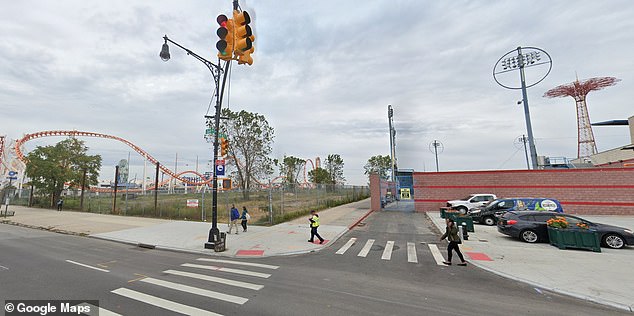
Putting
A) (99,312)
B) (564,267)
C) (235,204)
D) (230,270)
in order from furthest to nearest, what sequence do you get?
(235,204), (564,267), (230,270), (99,312)

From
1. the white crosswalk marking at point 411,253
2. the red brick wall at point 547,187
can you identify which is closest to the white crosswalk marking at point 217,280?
the white crosswalk marking at point 411,253

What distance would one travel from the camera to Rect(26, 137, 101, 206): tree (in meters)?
31.1

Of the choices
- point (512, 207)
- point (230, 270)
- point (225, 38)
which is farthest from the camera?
point (512, 207)

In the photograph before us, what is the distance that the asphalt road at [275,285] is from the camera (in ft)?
16.9

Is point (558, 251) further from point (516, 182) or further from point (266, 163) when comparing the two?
point (266, 163)

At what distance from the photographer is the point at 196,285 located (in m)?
6.41

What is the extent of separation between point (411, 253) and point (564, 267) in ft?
14.5

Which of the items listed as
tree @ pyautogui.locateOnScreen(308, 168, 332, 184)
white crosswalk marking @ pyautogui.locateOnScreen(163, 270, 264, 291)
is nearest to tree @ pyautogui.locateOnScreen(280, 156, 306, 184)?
tree @ pyautogui.locateOnScreen(308, 168, 332, 184)

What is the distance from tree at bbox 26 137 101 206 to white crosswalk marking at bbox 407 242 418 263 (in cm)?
3886

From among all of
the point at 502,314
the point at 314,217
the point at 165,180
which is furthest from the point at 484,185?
the point at 165,180

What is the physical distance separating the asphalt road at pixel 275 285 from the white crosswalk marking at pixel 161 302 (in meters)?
0.02

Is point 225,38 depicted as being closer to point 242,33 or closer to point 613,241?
point 242,33

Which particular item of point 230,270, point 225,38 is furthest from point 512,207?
point 225,38

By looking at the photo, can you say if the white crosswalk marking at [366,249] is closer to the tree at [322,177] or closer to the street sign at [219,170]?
the street sign at [219,170]
